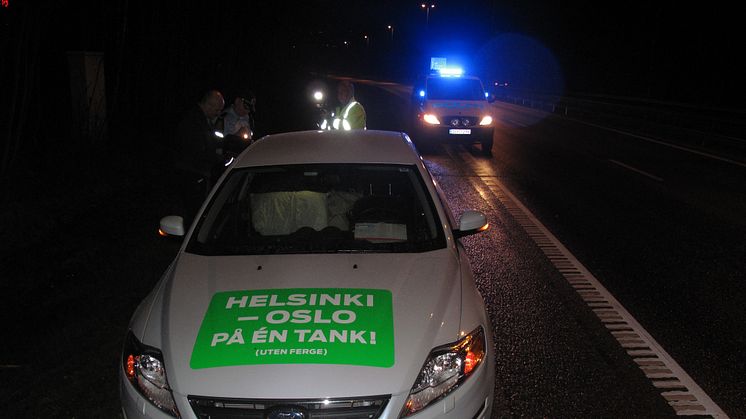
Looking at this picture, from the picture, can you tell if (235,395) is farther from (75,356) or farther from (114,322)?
(114,322)

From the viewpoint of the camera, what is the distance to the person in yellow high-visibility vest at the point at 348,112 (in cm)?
927

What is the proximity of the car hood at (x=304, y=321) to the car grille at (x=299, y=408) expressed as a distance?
31 mm

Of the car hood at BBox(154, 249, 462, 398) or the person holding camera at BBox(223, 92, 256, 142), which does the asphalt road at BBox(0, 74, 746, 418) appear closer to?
the car hood at BBox(154, 249, 462, 398)

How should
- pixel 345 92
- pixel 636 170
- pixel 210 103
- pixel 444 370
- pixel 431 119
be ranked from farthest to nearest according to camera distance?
pixel 431 119 < pixel 636 170 < pixel 345 92 < pixel 210 103 < pixel 444 370

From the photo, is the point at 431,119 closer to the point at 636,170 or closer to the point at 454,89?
the point at 454,89

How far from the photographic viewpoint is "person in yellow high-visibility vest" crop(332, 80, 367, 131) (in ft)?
30.4

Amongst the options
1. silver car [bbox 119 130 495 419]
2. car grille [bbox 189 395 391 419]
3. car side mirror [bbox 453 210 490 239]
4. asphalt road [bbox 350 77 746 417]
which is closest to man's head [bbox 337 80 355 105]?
asphalt road [bbox 350 77 746 417]

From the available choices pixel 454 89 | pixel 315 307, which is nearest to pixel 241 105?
pixel 315 307

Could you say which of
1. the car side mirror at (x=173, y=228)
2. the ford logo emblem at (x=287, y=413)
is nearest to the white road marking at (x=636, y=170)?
the car side mirror at (x=173, y=228)

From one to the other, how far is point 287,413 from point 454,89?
50.3 feet

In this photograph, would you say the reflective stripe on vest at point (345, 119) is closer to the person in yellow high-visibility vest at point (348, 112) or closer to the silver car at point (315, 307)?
the person in yellow high-visibility vest at point (348, 112)

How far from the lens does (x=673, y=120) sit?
906 inches

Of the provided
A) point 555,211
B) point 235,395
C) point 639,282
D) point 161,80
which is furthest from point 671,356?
point 161,80

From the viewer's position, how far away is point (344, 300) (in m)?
3.21
